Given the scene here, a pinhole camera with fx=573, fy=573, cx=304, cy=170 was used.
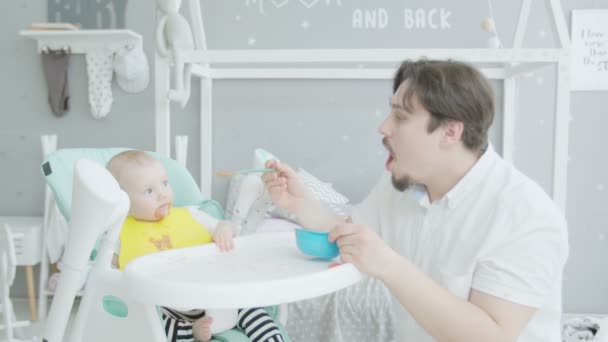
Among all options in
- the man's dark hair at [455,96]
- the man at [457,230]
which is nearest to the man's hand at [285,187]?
the man at [457,230]

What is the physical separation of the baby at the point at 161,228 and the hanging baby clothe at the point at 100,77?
1365 mm

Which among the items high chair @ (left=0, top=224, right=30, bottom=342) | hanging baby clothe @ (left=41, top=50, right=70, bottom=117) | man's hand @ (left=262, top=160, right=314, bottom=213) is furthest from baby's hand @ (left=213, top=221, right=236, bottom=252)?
hanging baby clothe @ (left=41, top=50, right=70, bottom=117)

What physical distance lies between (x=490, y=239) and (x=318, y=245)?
301 mm

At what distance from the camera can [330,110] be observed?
2.56 meters

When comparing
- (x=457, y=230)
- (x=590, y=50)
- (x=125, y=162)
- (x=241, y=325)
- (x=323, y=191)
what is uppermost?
(x=590, y=50)

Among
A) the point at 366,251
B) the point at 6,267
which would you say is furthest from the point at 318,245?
the point at 6,267

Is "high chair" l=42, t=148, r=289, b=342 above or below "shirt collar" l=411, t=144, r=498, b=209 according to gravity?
below

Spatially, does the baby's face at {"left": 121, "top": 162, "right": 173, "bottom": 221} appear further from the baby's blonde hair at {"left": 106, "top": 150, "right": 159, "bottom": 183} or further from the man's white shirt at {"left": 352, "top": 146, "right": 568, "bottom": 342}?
the man's white shirt at {"left": 352, "top": 146, "right": 568, "bottom": 342}

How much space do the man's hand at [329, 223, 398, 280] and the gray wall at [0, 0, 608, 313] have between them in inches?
63.8

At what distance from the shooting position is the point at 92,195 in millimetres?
899

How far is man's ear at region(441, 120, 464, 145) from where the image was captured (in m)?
1.05

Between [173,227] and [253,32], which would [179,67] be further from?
[253,32]

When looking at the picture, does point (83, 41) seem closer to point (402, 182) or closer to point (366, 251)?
point (402, 182)

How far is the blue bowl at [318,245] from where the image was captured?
1.03 meters
